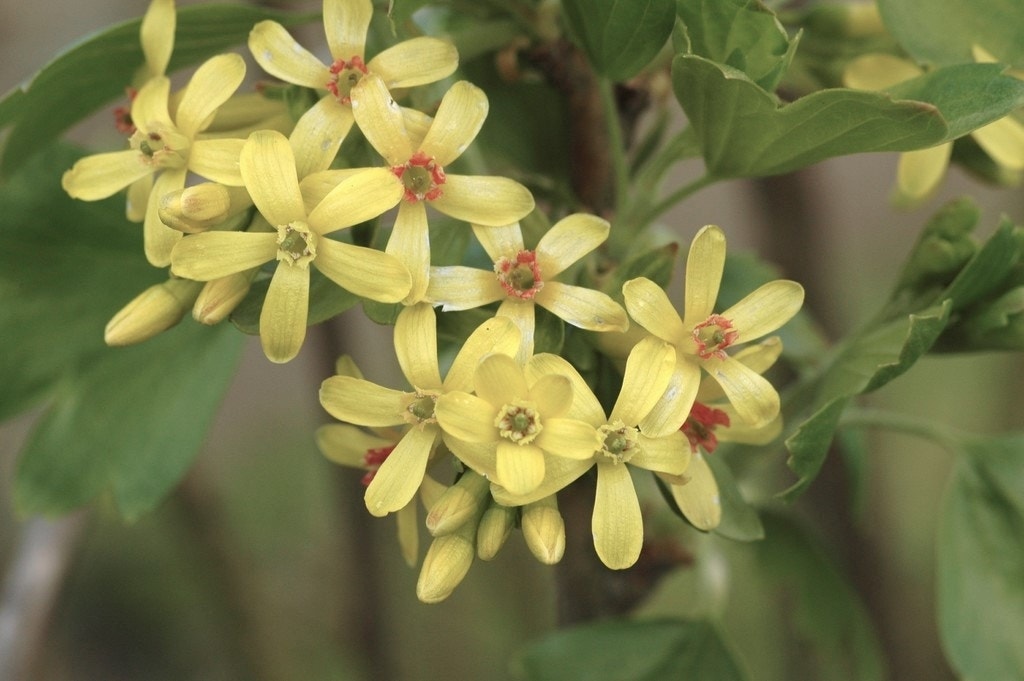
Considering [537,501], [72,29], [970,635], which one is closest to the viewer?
[537,501]

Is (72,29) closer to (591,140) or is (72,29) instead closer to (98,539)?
(98,539)

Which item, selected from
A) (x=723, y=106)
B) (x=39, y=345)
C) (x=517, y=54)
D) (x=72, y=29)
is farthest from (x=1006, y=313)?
(x=72, y=29)

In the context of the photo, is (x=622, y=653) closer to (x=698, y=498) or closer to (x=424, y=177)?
(x=698, y=498)

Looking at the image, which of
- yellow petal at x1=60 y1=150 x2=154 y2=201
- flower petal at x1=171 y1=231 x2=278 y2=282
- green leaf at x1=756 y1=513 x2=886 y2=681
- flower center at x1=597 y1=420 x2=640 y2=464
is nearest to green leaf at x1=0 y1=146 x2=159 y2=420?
yellow petal at x1=60 y1=150 x2=154 y2=201

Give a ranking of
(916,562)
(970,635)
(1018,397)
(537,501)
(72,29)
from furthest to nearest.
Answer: (72,29), (916,562), (1018,397), (970,635), (537,501)

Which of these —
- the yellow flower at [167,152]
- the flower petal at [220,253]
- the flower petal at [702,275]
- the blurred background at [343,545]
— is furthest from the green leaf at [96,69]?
the blurred background at [343,545]

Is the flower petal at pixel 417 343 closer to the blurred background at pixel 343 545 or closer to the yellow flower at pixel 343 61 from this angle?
the yellow flower at pixel 343 61
